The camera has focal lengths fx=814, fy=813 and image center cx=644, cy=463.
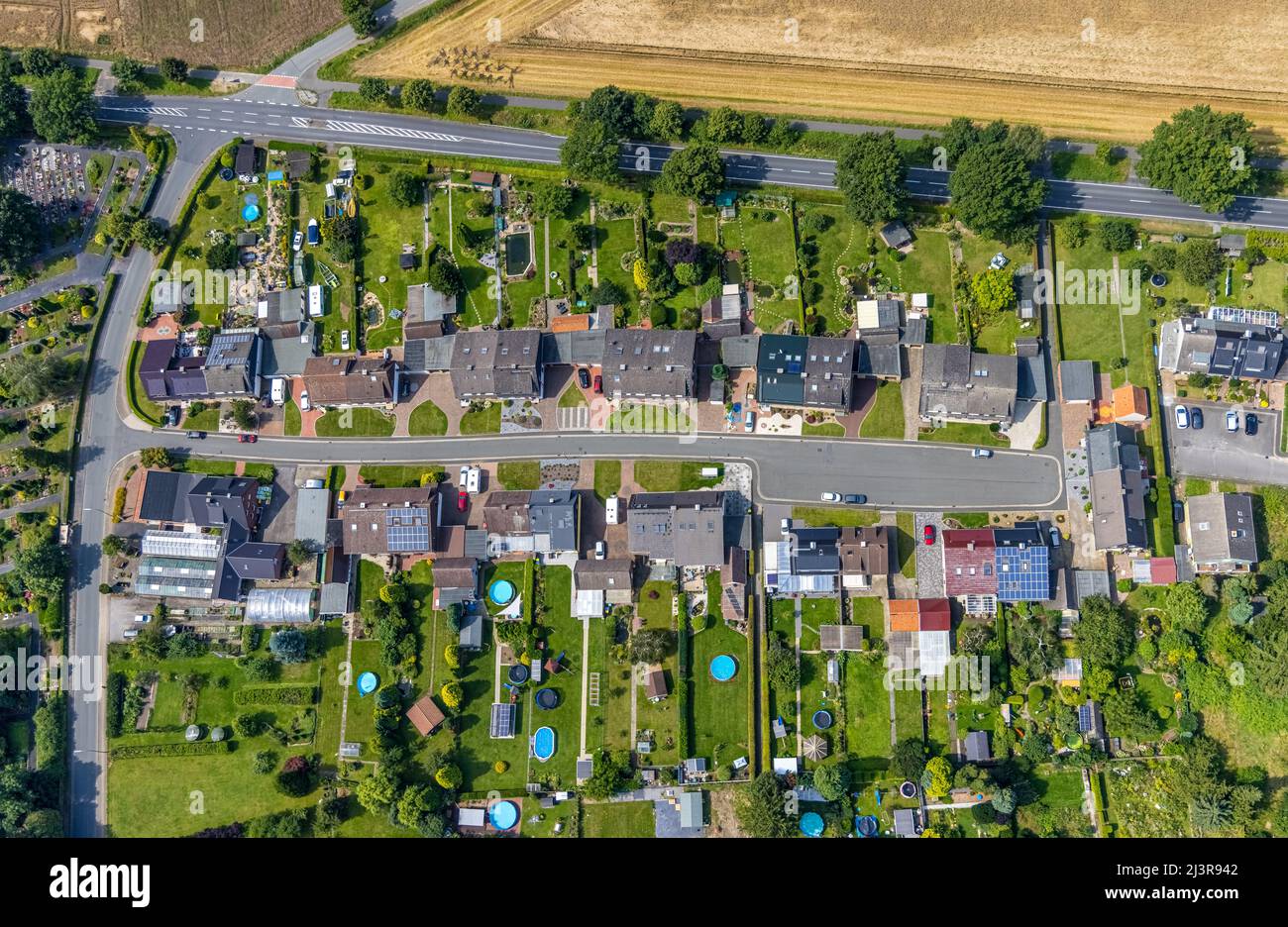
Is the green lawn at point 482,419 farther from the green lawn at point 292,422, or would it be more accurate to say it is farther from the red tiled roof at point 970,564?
the red tiled roof at point 970,564

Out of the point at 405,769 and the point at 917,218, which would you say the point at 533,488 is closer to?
the point at 405,769

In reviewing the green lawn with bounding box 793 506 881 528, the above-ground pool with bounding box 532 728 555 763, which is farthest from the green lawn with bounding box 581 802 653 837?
the green lawn with bounding box 793 506 881 528

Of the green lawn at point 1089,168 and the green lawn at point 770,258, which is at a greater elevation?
the green lawn at point 1089,168

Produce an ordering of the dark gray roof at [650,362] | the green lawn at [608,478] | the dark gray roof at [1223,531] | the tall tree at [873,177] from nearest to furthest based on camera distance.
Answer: the dark gray roof at [1223,531] → the tall tree at [873,177] → the dark gray roof at [650,362] → the green lawn at [608,478]

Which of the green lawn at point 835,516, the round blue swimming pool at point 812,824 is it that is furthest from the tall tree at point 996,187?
the round blue swimming pool at point 812,824

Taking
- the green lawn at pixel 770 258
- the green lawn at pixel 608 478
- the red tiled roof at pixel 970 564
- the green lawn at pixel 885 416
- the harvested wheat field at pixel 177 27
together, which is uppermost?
the harvested wheat field at pixel 177 27

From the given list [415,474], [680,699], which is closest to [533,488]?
[415,474]

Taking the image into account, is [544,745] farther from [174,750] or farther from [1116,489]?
[1116,489]
